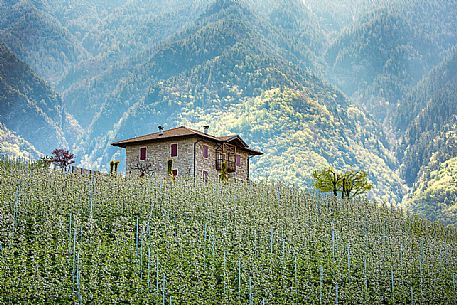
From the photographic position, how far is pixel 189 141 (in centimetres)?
4084

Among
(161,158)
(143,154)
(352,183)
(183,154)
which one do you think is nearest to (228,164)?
(183,154)

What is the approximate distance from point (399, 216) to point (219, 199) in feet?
45.7

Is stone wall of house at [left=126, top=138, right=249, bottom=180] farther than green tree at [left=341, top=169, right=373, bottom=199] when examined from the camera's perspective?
No

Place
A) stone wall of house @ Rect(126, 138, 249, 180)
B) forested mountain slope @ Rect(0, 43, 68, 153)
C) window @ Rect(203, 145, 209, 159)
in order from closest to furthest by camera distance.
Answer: stone wall of house @ Rect(126, 138, 249, 180) < window @ Rect(203, 145, 209, 159) < forested mountain slope @ Rect(0, 43, 68, 153)

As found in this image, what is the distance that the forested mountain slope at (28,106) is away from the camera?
568 ft

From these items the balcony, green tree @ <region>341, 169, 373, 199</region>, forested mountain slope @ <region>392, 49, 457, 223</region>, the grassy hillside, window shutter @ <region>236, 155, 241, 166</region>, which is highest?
forested mountain slope @ <region>392, 49, 457, 223</region>

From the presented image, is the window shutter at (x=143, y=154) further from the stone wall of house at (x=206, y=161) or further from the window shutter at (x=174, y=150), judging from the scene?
the stone wall of house at (x=206, y=161)

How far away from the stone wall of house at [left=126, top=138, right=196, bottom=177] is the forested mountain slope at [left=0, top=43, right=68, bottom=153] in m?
135

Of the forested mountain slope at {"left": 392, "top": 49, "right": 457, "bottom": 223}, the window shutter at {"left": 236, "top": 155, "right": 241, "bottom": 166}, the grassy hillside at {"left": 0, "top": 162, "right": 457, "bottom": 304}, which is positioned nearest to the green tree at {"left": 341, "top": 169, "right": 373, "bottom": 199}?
the window shutter at {"left": 236, "top": 155, "right": 241, "bottom": 166}

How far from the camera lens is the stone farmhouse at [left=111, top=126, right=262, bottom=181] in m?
40.5

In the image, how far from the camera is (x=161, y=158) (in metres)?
41.8

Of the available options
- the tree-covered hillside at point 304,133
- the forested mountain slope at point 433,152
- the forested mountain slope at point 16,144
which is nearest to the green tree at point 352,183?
the forested mountain slope at point 433,152

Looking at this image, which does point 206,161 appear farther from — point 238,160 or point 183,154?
point 238,160

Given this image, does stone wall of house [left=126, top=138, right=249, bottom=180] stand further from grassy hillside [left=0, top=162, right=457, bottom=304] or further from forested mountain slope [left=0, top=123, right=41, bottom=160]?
forested mountain slope [left=0, top=123, right=41, bottom=160]
